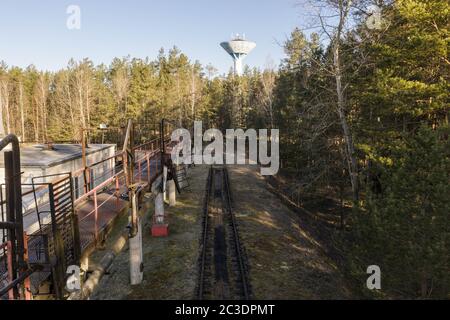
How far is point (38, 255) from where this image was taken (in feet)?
24.4

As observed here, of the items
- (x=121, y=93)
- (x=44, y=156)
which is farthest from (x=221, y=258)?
(x=121, y=93)

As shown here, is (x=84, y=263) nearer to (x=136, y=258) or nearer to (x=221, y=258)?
(x=136, y=258)

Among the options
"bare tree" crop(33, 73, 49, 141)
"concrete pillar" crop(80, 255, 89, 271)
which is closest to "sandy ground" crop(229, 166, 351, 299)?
"concrete pillar" crop(80, 255, 89, 271)

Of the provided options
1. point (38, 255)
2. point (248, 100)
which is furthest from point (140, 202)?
point (248, 100)

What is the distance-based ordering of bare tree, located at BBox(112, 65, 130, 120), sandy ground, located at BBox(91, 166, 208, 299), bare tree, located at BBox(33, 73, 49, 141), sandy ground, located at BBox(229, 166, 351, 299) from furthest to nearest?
1. bare tree, located at BBox(33, 73, 49, 141)
2. bare tree, located at BBox(112, 65, 130, 120)
3. sandy ground, located at BBox(229, 166, 351, 299)
4. sandy ground, located at BBox(91, 166, 208, 299)

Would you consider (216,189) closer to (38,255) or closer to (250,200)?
(250,200)

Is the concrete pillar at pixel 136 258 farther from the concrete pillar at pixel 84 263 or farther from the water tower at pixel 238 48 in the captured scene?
the water tower at pixel 238 48

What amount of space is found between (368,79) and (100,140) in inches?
2034

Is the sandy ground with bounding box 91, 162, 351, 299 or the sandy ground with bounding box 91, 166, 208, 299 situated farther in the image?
the sandy ground with bounding box 91, 162, 351, 299

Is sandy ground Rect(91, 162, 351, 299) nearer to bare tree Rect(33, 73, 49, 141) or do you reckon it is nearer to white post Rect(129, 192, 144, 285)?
white post Rect(129, 192, 144, 285)

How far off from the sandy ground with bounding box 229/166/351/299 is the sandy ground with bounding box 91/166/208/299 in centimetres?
249

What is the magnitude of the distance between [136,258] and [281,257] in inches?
257

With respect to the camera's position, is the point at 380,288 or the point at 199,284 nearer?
the point at 380,288

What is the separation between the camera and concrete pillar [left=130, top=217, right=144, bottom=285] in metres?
12.1
